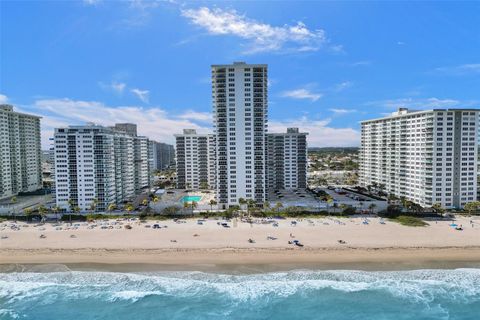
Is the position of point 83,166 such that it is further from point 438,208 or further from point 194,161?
point 438,208

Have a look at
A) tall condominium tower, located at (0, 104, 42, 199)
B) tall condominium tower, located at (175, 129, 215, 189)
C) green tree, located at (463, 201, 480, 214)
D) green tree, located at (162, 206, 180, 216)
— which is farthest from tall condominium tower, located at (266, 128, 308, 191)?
tall condominium tower, located at (0, 104, 42, 199)

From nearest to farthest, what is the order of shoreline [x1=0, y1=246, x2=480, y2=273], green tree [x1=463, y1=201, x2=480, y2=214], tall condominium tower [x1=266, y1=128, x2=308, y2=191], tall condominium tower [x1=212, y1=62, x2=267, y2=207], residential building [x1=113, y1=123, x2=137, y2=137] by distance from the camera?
shoreline [x1=0, y1=246, x2=480, y2=273] → green tree [x1=463, y1=201, x2=480, y2=214] → tall condominium tower [x1=212, y1=62, x2=267, y2=207] → tall condominium tower [x1=266, y1=128, x2=308, y2=191] → residential building [x1=113, y1=123, x2=137, y2=137]

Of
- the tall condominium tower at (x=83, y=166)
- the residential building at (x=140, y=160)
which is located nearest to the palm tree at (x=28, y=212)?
the tall condominium tower at (x=83, y=166)

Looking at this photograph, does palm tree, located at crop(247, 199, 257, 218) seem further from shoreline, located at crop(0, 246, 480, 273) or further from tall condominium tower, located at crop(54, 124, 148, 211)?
tall condominium tower, located at crop(54, 124, 148, 211)

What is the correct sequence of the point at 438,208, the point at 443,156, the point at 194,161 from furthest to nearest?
1. the point at 194,161
2. the point at 443,156
3. the point at 438,208

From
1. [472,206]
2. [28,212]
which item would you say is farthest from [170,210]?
[472,206]

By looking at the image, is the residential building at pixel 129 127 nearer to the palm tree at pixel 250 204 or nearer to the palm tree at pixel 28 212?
the palm tree at pixel 28 212
